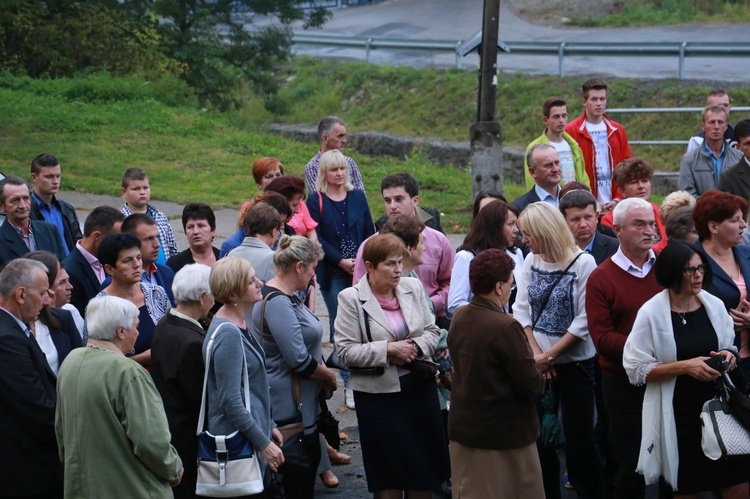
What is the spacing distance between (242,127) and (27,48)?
220 inches

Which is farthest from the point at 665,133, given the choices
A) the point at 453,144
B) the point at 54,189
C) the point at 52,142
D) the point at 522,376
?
the point at 522,376

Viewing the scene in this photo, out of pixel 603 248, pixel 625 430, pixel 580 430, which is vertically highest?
pixel 603 248

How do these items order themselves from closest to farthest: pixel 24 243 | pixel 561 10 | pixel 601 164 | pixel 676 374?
1. pixel 676 374
2. pixel 24 243
3. pixel 601 164
4. pixel 561 10

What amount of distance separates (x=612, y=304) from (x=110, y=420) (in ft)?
10.2

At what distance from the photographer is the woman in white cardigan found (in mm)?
5715

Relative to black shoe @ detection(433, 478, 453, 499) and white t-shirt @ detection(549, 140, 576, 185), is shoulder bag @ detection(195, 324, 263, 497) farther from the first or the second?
white t-shirt @ detection(549, 140, 576, 185)

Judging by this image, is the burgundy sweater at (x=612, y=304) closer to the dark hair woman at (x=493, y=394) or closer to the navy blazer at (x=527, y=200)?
the dark hair woman at (x=493, y=394)

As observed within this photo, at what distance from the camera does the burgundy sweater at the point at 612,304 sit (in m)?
6.08

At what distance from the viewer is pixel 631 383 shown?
5.93 m

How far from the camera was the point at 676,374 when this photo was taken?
5680 mm

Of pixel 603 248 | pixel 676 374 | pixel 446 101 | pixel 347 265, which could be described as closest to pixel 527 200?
pixel 603 248

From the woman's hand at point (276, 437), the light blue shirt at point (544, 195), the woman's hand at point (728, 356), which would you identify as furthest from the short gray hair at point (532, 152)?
the woman's hand at point (276, 437)

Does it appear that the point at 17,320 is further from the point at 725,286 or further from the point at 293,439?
the point at 725,286

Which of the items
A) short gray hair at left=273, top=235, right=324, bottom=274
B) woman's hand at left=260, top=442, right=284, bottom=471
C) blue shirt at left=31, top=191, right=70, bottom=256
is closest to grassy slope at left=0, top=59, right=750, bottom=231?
blue shirt at left=31, top=191, right=70, bottom=256
